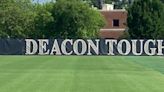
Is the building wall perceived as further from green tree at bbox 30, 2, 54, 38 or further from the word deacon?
the word deacon

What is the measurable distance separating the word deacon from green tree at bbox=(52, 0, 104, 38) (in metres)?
20.2

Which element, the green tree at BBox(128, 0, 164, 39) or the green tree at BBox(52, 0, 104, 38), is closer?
the green tree at BBox(128, 0, 164, 39)

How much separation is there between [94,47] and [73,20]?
21370 mm

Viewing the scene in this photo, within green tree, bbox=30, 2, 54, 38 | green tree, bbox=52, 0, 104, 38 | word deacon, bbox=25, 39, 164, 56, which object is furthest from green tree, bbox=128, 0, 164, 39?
word deacon, bbox=25, 39, 164, 56

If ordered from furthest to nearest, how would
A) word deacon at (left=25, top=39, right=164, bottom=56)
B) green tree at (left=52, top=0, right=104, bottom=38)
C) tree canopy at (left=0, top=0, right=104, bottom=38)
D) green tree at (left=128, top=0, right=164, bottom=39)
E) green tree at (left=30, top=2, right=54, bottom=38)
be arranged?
green tree at (left=30, top=2, right=54, bottom=38) < green tree at (left=52, top=0, right=104, bottom=38) < tree canopy at (left=0, top=0, right=104, bottom=38) < green tree at (left=128, top=0, right=164, bottom=39) < word deacon at (left=25, top=39, right=164, bottom=56)

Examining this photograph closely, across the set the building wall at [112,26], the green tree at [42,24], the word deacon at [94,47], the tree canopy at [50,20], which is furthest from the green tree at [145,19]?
the word deacon at [94,47]

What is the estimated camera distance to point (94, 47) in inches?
2468

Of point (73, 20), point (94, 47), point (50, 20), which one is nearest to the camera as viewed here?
point (94, 47)

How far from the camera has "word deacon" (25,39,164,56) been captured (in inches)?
2436

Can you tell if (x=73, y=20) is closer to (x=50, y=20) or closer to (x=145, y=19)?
(x=50, y=20)

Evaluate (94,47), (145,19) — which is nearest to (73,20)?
(145,19)

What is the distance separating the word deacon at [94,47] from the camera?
2436 inches

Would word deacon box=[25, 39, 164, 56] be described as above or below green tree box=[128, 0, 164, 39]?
below

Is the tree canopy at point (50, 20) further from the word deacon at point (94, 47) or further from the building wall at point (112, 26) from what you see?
the word deacon at point (94, 47)
